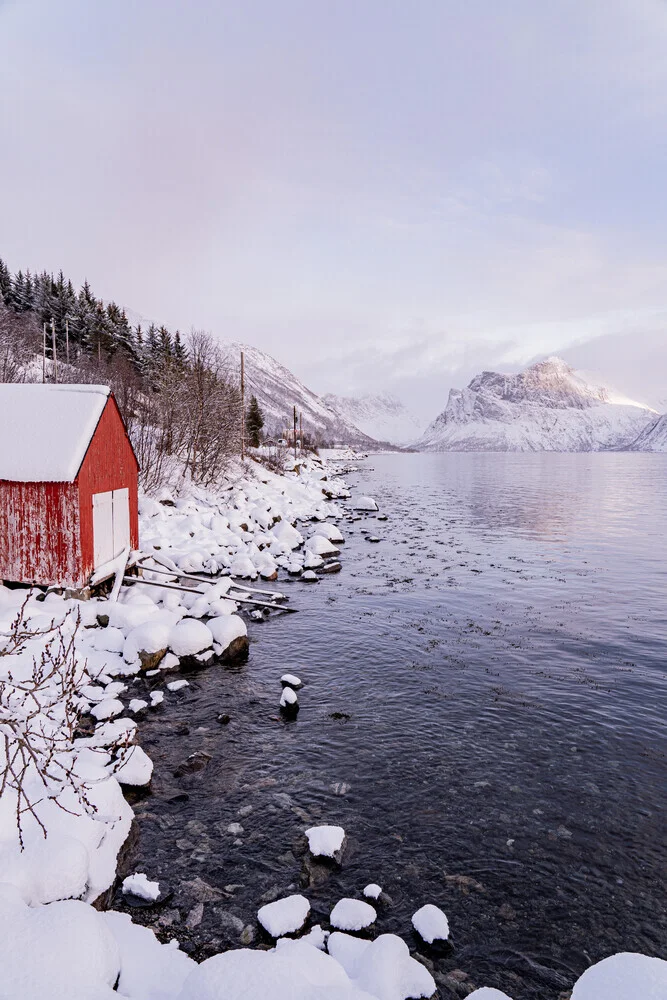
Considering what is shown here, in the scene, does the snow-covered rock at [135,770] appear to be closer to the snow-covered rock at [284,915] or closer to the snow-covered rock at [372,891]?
the snow-covered rock at [284,915]

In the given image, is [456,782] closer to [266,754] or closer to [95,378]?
[266,754]

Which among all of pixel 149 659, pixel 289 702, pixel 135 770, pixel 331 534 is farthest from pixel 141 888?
pixel 331 534

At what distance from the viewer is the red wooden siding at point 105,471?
15133 millimetres

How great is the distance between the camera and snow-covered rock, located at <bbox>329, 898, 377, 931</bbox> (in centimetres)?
621

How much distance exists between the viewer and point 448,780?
29.7 feet

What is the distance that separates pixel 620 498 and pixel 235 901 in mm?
56412

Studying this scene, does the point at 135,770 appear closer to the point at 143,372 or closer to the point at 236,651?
the point at 236,651

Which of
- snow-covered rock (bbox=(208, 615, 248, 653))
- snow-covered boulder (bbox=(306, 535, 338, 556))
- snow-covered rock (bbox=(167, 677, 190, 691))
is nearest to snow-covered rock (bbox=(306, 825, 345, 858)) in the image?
snow-covered rock (bbox=(167, 677, 190, 691))

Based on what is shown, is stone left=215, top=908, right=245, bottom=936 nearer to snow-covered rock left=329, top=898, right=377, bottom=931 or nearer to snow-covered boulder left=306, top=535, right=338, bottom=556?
snow-covered rock left=329, top=898, right=377, bottom=931

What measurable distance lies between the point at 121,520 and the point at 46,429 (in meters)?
3.98

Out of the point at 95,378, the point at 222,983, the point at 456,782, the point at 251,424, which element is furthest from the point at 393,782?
the point at 251,424

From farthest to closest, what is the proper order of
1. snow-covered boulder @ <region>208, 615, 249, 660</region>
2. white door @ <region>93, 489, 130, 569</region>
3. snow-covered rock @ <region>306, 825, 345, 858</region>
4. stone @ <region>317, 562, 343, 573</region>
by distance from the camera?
1. stone @ <region>317, 562, 343, 573</region>
2. white door @ <region>93, 489, 130, 569</region>
3. snow-covered boulder @ <region>208, 615, 249, 660</region>
4. snow-covered rock @ <region>306, 825, 345, 858</region>

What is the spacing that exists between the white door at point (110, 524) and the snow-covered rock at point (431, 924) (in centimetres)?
1267

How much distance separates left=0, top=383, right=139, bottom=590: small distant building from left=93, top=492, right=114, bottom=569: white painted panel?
0.06m
